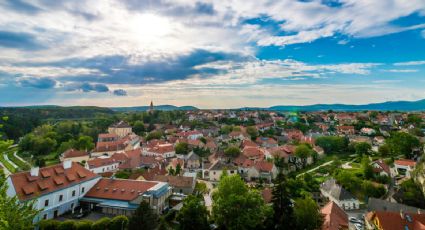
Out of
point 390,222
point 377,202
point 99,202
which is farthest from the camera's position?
point 377,202

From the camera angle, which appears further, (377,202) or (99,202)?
(377,202)

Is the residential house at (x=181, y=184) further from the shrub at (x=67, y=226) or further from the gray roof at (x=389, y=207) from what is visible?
the gray roof at (x=389, y=207)

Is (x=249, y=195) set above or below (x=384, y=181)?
above

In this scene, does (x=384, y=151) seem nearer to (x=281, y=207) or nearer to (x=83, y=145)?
(x=281, y=207)

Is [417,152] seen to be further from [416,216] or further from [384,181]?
[416,216]

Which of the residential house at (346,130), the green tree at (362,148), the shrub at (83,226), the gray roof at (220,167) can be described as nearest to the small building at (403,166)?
the green tree at (362,148)

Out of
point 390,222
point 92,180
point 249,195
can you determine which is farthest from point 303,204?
point 92,180

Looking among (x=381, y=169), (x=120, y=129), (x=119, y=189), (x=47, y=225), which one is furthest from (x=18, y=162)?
(x=381, y=169)
